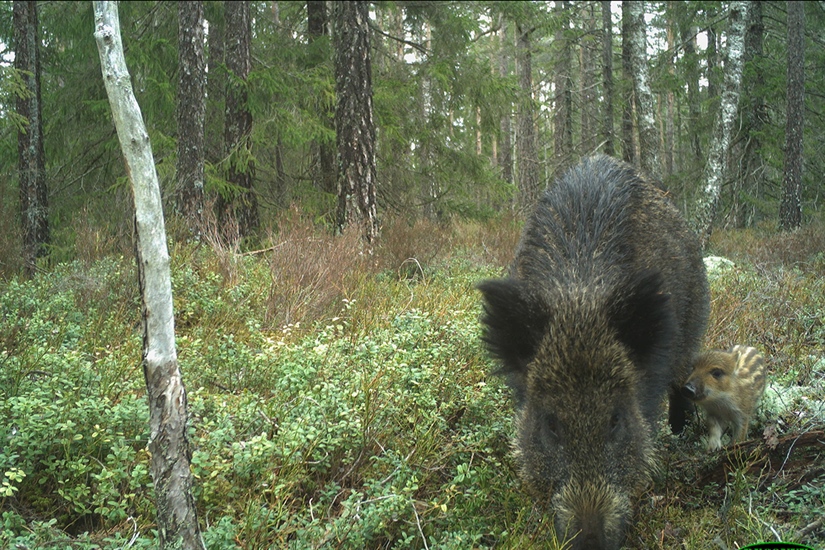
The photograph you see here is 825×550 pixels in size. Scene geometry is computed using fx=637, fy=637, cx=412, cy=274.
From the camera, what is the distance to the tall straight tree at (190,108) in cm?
948

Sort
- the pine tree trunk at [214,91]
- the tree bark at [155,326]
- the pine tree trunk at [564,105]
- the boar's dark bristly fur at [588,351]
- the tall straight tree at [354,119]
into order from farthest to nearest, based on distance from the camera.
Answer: the pine tree trunk at [564,105], the pine tree trunk at [214,91], the tall straight tree at [354,119], the boar's dark bristly fur at [588,351], the tree bark at [155,326]

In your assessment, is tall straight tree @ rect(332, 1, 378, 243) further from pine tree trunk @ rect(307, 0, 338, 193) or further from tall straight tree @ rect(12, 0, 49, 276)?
tall straight tree @ rect(12, 0, 49, 276)

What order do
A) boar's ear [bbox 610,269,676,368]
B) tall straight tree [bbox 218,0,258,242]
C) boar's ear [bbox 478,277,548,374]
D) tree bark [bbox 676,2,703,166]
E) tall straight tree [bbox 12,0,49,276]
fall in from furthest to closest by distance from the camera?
1. tree bark [bbox 676,2,703,166]
2. tall straight tree [bbox 218,0,258,242]
3. tall straight tree [bbox 12,0,49,276]
4. boar's ear [bbox 478,277,548,374]
5. boar's ear [bbox 610,269,676,368]

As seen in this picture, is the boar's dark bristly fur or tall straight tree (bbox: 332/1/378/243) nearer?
the boar's dark bristly fur

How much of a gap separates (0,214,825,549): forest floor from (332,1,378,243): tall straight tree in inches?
137

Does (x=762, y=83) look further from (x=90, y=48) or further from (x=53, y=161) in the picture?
(x=53, y=161)

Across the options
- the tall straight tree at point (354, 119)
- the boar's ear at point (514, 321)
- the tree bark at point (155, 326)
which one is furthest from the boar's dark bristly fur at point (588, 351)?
the tall straight tree at point (354, 119)

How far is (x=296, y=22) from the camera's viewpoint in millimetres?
13391

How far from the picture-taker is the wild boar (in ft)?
12.7

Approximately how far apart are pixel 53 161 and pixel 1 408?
10.7 meters

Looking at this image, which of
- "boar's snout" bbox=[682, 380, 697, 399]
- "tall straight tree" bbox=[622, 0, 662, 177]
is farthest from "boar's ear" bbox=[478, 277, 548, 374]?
"tall straight tree" bbox=[622, 0, 662, 177]

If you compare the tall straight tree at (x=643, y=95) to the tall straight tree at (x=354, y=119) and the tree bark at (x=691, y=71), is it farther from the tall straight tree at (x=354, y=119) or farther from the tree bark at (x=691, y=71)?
the tall straight tree at (x=354, y=119)

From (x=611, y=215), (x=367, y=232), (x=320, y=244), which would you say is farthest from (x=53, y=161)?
(x=611, y=215)

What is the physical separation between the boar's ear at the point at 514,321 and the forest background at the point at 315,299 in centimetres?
63
